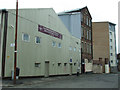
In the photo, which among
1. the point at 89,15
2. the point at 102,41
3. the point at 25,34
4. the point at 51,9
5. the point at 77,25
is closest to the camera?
the point at 25,34

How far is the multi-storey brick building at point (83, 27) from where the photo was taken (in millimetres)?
38562

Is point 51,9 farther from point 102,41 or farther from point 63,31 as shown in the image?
point 102,41

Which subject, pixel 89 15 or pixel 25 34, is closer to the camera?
pixel 25 34

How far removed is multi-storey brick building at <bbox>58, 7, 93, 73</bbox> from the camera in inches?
1518

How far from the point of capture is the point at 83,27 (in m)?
41.1

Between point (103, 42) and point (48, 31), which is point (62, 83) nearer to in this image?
point (48, 31)

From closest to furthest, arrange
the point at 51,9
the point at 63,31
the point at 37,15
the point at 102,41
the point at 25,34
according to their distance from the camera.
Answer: the point at 25,34
the point at 37,15
the point at 51,9
the point at 63,31
the point at 102,41

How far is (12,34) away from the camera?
1998 cm

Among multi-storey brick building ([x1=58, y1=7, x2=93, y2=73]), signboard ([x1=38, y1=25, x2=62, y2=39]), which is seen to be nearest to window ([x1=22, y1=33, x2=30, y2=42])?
signboard ([x1=38, y1=25, x2=62, y2=39])

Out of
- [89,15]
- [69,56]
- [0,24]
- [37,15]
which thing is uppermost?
[89,15]

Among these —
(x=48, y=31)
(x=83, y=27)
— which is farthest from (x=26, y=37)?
(x=83, y=27)

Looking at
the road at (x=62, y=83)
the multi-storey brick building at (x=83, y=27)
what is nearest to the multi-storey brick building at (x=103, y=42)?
the multi-storey brick building at (x=83, y=27)

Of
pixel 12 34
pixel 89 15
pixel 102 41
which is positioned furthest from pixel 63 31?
pixel 102 41

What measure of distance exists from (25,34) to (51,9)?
281 inches
